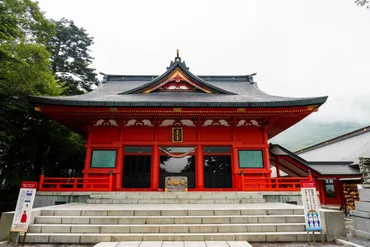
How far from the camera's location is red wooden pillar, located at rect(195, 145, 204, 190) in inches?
461

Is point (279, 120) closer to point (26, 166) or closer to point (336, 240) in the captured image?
point (336, 240)

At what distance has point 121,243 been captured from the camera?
5484 mm

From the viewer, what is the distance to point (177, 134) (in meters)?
12.2

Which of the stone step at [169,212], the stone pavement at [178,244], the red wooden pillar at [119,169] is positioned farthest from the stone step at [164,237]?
the red wooden pillar at [119,169]

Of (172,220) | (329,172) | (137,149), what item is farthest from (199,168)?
(329,172)

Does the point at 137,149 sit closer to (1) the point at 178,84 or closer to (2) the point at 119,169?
(2) the point at 119,169

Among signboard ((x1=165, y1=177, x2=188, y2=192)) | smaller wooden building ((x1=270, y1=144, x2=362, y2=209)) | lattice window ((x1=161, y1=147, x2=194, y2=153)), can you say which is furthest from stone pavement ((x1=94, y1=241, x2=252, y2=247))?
smaller wooden building ((x1=270, y1=144, x2=362, y2=209))

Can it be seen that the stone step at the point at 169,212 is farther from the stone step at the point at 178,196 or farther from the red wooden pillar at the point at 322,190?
the red wooden pillar at the point at 322,190

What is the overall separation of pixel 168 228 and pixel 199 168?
598 centimetres

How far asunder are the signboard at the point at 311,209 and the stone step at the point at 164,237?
572 mm

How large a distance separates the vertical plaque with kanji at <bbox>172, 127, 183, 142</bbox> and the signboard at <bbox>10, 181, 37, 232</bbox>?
284 inches

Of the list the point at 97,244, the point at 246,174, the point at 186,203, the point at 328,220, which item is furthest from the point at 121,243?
the point at 246,174

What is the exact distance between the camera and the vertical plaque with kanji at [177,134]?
12156 mm

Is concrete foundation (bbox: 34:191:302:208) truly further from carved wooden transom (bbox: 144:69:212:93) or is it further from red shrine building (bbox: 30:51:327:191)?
carved wooden transom (bbox: 144:69:212:93)
